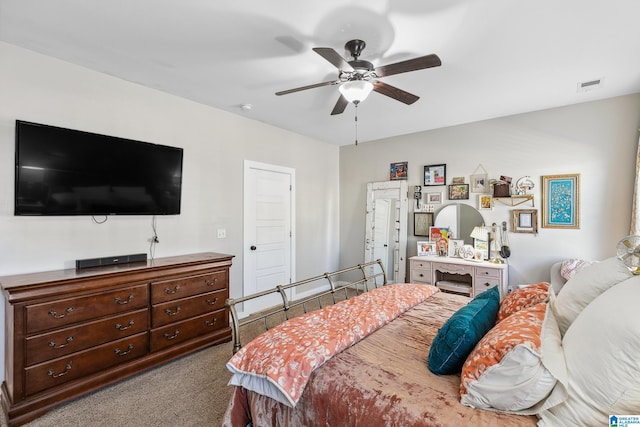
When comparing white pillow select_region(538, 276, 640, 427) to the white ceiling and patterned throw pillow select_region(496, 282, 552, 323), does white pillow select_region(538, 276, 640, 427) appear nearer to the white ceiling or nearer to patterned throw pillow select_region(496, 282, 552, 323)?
patterned throw pillow select_region(496, 282, 552, 323)

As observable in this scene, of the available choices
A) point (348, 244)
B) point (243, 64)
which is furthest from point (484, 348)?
point (348, 244)

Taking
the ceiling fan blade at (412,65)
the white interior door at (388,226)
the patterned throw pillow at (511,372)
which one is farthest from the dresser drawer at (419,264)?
the patterned throw pillow at (511,372)

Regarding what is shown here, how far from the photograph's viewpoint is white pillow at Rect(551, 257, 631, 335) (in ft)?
4.26

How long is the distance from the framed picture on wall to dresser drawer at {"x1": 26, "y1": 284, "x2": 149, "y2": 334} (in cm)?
441

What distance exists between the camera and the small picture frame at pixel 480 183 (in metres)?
4.04

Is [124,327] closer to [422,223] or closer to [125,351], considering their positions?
[125,351]

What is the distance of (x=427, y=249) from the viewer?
421 cm

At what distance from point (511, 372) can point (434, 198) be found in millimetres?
3610

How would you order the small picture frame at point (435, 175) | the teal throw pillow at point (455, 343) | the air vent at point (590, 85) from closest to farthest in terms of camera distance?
the teal throw pillow at point (455, 343)
the air vent at point (590, 85)
the small picture frame at point (435, 175)

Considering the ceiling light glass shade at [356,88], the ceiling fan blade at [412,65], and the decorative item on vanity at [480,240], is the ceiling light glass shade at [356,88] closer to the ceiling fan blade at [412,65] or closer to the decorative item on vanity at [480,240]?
the ceiling fan blade at [412,65]

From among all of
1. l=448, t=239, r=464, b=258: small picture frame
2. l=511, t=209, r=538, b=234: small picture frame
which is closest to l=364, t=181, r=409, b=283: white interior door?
l=448, t=239, r=464, b=258: small picture frame

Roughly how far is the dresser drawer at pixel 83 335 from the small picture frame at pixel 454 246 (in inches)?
144

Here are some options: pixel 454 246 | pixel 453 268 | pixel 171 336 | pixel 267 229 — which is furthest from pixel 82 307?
pixel 454 246

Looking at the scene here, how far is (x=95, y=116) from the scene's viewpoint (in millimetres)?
2701
